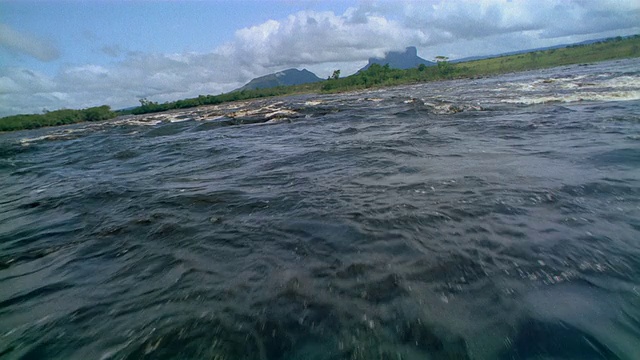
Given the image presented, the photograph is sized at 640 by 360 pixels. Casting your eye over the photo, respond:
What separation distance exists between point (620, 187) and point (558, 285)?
356 cm

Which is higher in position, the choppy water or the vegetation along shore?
the vegetation along shore

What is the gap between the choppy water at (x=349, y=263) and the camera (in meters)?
2.83

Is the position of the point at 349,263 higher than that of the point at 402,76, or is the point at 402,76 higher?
the point at 402,76

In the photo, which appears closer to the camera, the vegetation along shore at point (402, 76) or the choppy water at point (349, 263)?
the choppy water at point (349, 263)

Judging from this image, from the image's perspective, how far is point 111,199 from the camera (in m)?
7.78

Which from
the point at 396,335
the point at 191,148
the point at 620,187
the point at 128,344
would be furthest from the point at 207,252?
the point at 191,148

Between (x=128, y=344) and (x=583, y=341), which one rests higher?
(x=128, y=344)

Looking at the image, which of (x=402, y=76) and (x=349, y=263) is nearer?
(x=349, y=263)

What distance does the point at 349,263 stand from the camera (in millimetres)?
3918

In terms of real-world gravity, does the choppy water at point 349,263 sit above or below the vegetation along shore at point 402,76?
below

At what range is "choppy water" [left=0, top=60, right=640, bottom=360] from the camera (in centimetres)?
283

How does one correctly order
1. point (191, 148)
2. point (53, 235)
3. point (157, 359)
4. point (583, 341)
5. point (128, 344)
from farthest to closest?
point (191, 148), point (53, 235), point (128, 344), point (157, 359), point (583, 341)

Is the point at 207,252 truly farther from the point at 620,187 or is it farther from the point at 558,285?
the point at 620,187

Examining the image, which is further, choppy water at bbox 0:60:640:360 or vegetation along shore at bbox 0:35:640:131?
vegetation along shore at bbox 0:35:640:131
